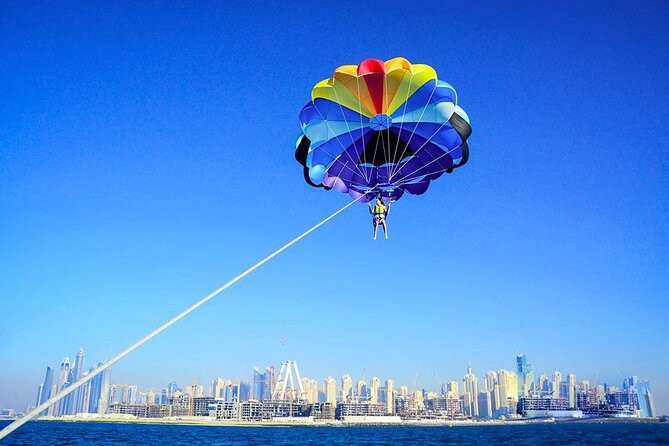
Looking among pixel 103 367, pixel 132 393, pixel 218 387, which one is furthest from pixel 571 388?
pixel 103 367

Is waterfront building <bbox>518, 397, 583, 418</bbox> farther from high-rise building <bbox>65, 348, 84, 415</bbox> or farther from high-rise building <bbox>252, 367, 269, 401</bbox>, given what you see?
high-rise building <bbox>65, 348, 84, 415</bbox>

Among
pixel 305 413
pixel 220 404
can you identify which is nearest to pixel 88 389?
pixel 220 404

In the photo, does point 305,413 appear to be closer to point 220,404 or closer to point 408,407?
point 220,404

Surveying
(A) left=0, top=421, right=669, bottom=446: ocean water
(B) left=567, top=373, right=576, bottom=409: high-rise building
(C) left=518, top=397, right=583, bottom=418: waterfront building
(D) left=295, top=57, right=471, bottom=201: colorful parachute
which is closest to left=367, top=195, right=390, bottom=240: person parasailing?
(D) left=295, top=57, right=471, bottom=201: colorful parachute

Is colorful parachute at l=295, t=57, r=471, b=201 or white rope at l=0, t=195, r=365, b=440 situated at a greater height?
colorful parachute at l=295, t=57, r=471, b=201

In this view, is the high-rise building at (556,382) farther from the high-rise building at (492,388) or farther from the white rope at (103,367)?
the white rope at (103,367)
